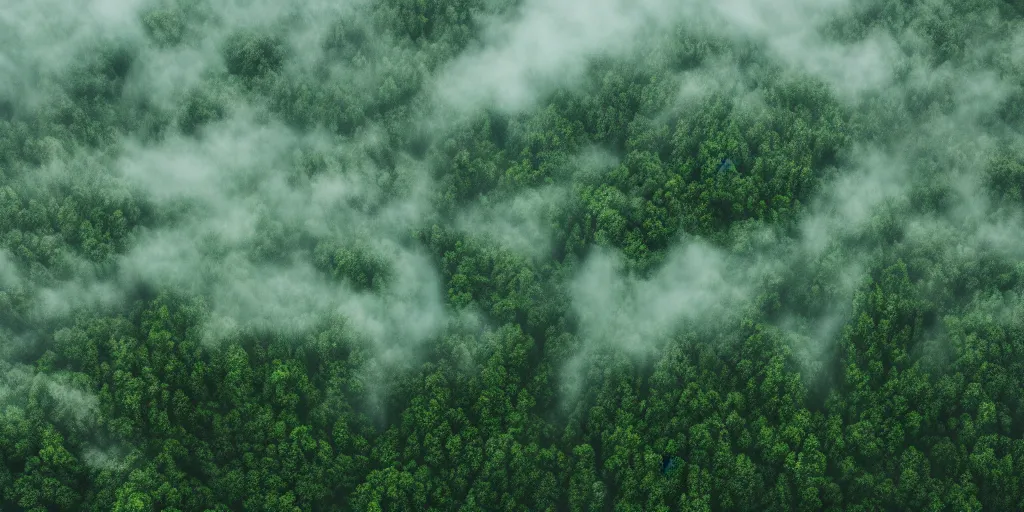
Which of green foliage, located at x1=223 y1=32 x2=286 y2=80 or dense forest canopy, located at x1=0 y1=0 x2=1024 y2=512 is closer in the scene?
dense forest canopy, located at x1=0 y1=0 x2=1024 y2=512

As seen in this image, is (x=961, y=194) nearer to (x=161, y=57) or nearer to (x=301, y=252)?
Answer: (x=301, y=252)

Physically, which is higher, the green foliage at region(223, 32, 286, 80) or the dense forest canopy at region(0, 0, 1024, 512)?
the green foliage at region(223, 32, 286, 80)

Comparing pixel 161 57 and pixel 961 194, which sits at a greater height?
Answer: pixel 161 57

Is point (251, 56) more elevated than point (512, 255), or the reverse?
point (251, 56)

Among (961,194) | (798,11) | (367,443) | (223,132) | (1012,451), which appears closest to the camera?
(1012,451)

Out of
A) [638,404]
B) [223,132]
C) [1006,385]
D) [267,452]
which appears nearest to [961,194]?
[1006,385]

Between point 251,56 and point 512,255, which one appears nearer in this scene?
point 512,255

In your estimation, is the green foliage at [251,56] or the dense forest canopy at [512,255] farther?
the green foliage at [251,56]

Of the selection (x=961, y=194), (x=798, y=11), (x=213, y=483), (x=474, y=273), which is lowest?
(x=213, y=483)
